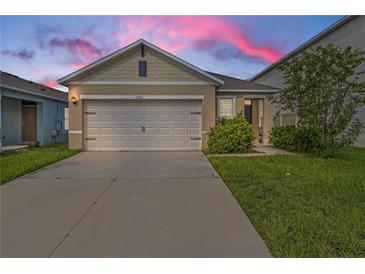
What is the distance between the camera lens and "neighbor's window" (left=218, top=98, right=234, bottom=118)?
14.3 meters

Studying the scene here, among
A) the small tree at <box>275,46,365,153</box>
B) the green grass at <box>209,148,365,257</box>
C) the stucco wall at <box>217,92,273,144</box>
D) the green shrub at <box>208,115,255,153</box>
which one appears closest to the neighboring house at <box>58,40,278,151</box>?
the green shrub at <box>208,115,255,153</box>

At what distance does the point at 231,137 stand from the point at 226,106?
10.2 feet

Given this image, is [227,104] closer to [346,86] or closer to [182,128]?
[182,128]

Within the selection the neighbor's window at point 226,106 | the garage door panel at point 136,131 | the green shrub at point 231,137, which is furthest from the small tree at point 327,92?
the garage door panel at point 136,131

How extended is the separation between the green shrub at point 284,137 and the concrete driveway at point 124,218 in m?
6.50

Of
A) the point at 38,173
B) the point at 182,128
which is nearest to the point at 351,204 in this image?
the point at 38,173

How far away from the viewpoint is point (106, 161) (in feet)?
31.7

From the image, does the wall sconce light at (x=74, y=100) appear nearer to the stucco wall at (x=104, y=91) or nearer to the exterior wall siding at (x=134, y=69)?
the stucco wall at (x=104, y=91)

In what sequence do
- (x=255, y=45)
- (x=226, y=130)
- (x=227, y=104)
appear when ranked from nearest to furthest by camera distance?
(x=226, y=130) < (x=227, y=104) < (x=255, y=45)

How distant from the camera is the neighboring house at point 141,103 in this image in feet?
41.0

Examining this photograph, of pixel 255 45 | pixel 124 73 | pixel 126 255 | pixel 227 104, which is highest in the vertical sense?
pixel 255 45

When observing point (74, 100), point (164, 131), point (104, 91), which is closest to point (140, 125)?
point (164, 131)

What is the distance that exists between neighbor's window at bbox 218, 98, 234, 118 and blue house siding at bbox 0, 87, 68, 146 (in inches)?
384

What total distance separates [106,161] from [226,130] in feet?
16.5
